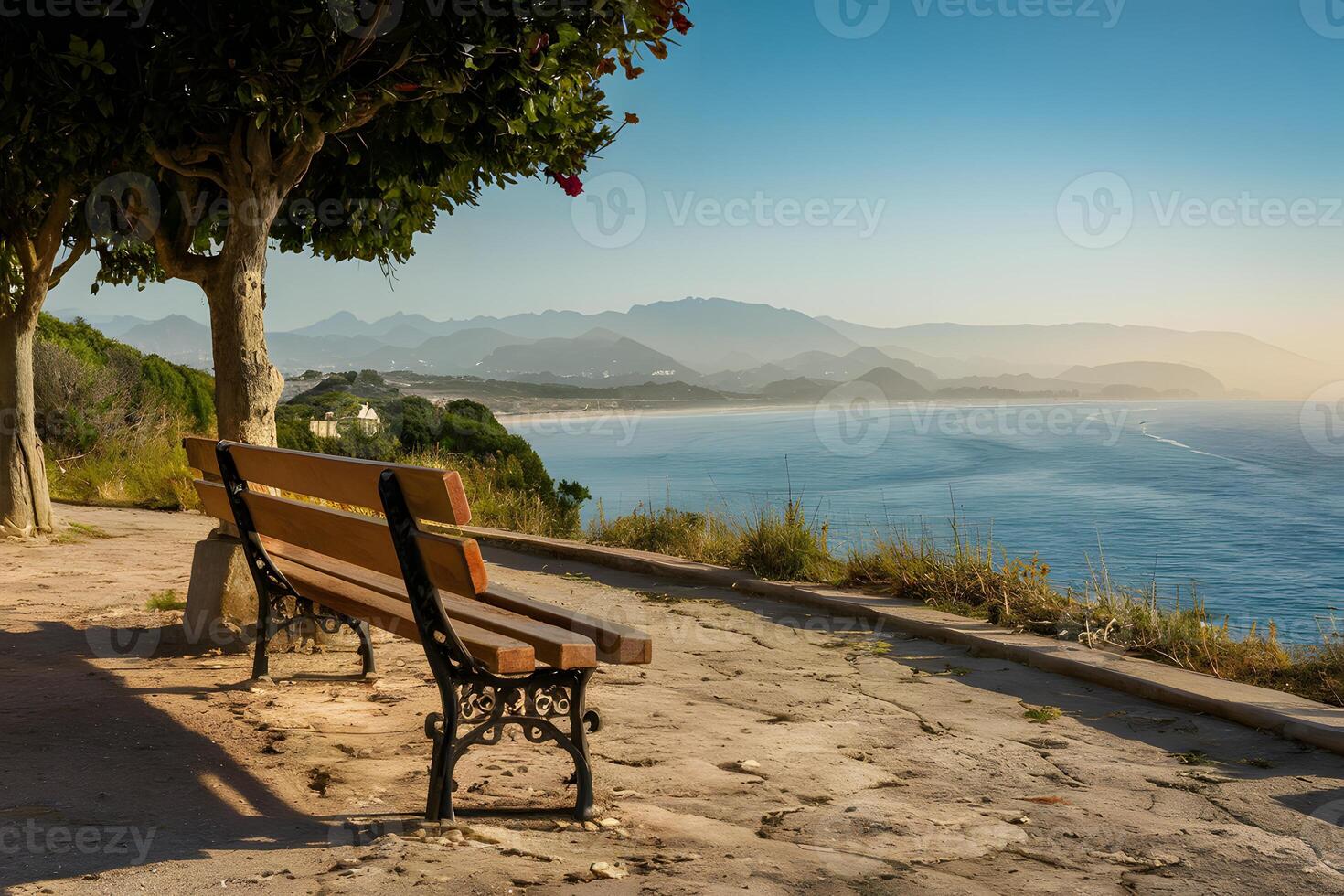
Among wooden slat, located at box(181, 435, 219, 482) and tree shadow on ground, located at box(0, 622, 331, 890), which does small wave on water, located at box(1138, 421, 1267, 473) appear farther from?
tree shadow on ground, located at box(0, 622, 331, 890)

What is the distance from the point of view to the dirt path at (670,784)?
2.99 meters

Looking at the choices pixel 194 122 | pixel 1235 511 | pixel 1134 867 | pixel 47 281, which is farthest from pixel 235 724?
pixel 1235 511

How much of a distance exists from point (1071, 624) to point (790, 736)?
288 centimetres

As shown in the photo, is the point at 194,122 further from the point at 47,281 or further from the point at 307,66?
the point at 47,281

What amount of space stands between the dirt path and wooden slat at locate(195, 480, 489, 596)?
2.52 ft

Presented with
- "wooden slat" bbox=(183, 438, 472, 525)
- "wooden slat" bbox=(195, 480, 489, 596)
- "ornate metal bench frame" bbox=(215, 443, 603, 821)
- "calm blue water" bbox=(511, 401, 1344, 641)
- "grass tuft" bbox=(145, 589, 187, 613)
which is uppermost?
"wooden slat" bbox=(183, 438, 472, 525)

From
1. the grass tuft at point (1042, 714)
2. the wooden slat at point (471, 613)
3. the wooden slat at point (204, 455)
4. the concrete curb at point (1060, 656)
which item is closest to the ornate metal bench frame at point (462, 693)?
the wooden slat at point (471, 613)

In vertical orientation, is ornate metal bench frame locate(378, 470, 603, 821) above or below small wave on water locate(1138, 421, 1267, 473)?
above

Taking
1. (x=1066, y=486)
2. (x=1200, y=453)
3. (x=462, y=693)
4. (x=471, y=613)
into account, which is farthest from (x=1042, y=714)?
(x=1200, y=453)

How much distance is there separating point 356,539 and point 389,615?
32 cm

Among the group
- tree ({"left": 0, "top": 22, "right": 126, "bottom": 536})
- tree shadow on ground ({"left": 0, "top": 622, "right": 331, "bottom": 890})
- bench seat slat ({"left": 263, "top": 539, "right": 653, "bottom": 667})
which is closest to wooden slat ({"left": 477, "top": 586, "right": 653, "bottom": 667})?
bench seat slat ({"left": 263, "top": 539, "right": 653, "bottom": 667})

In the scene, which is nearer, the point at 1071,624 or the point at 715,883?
the point at 715,883

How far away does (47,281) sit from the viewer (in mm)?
9305

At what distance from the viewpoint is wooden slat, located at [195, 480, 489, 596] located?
10.5 ft
